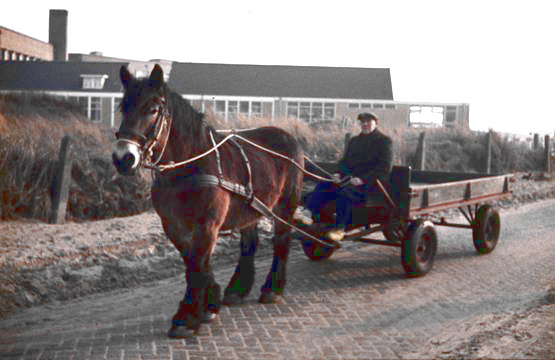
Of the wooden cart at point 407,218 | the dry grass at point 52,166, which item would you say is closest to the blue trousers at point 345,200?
the wooden cart at point 407,218

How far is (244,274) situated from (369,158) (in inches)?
90.9

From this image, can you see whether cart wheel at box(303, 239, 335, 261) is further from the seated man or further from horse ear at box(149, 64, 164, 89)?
horse ear at box(149, 64, 164, 89)

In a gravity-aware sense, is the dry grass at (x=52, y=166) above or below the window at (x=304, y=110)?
below

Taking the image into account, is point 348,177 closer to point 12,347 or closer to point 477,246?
point 477,246

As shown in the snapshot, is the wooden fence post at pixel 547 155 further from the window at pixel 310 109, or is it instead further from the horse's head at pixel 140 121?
the window at pixel 310 109

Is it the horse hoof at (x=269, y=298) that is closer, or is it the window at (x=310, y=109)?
the horse hoof at (x=269, y=298)

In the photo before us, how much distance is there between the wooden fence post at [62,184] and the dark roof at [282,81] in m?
34.8

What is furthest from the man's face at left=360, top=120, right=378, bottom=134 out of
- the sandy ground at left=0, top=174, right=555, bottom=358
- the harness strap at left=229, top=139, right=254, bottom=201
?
the sandy ground at left=0, top=174, right=555, bottom=358

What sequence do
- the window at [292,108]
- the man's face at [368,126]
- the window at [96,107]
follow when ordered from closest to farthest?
the man's face at [368,126] → the window at [96,107] → the window at [292,108]

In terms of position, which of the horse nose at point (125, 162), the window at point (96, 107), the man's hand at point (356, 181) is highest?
the window at point (96, 107)

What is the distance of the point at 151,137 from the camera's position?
16.5ft

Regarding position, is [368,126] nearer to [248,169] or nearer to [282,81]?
[248,169]

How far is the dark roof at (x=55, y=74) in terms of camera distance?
44312mm

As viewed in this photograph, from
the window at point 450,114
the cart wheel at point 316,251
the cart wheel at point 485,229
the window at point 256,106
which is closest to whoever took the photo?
the cart wheel at point 316,251
